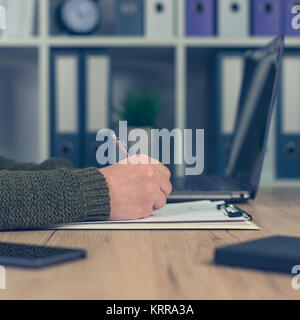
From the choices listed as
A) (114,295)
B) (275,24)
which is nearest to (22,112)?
(275,24)

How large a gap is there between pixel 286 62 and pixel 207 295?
4.31 ft

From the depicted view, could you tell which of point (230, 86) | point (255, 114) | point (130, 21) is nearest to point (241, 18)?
point (230, 86)

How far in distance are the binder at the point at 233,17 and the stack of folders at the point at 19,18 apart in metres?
0.65

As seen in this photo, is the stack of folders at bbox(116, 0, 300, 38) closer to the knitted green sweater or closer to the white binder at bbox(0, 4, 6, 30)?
the white binder at bbox(0, 4, 6, 30)

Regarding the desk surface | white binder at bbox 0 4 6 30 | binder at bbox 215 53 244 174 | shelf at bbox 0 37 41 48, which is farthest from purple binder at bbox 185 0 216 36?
the desk surface

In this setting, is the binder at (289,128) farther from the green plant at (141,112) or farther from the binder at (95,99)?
the binder at (95,99)

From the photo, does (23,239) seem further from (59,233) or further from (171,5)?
(171,5)

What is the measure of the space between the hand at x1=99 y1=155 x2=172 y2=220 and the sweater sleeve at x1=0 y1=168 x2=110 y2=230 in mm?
22

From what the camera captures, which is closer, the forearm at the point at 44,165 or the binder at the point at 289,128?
the forearm at the point at 44,165

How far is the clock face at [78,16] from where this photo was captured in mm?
1640

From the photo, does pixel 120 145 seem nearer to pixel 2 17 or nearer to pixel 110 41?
pixel 110 41

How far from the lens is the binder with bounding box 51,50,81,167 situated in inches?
59.2

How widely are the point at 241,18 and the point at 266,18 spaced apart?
79 mm

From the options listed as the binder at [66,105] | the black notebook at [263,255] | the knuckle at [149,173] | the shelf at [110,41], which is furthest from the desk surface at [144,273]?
the shelf at [110,41]
